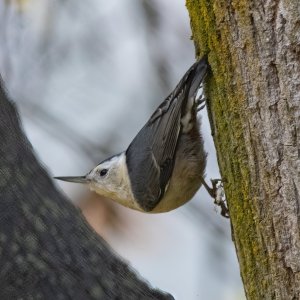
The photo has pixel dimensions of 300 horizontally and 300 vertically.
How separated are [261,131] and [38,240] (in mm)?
765

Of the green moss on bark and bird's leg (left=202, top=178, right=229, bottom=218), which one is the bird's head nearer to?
bird's leg (left=202, top=178, right=229, bottom=218)

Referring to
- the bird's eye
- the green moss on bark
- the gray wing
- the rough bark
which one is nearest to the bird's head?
the bird's eye

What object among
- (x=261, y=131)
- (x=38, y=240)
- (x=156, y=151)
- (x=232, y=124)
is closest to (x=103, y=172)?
(x=156, y=151)

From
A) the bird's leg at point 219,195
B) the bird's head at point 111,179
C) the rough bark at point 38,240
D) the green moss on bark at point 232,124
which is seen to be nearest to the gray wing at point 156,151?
the bird's head at point 111,179

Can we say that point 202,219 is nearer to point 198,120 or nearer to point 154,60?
point 154,60

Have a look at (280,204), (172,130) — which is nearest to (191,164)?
(172,130)

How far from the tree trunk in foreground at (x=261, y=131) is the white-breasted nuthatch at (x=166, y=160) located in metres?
0.69

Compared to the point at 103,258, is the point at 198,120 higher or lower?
higher

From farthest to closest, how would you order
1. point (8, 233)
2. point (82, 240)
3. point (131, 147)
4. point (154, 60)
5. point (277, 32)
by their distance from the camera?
1. point (154, 60)
2. point (131, 147)
3. point (277, 32)
4. point (82, 240)
5. point (8, 233)

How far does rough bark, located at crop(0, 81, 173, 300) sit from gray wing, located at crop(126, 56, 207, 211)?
1.24m

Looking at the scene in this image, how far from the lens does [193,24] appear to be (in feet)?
8.52

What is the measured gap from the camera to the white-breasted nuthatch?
3322 millimetres

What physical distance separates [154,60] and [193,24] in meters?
2.40

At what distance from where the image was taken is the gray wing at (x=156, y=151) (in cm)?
330
